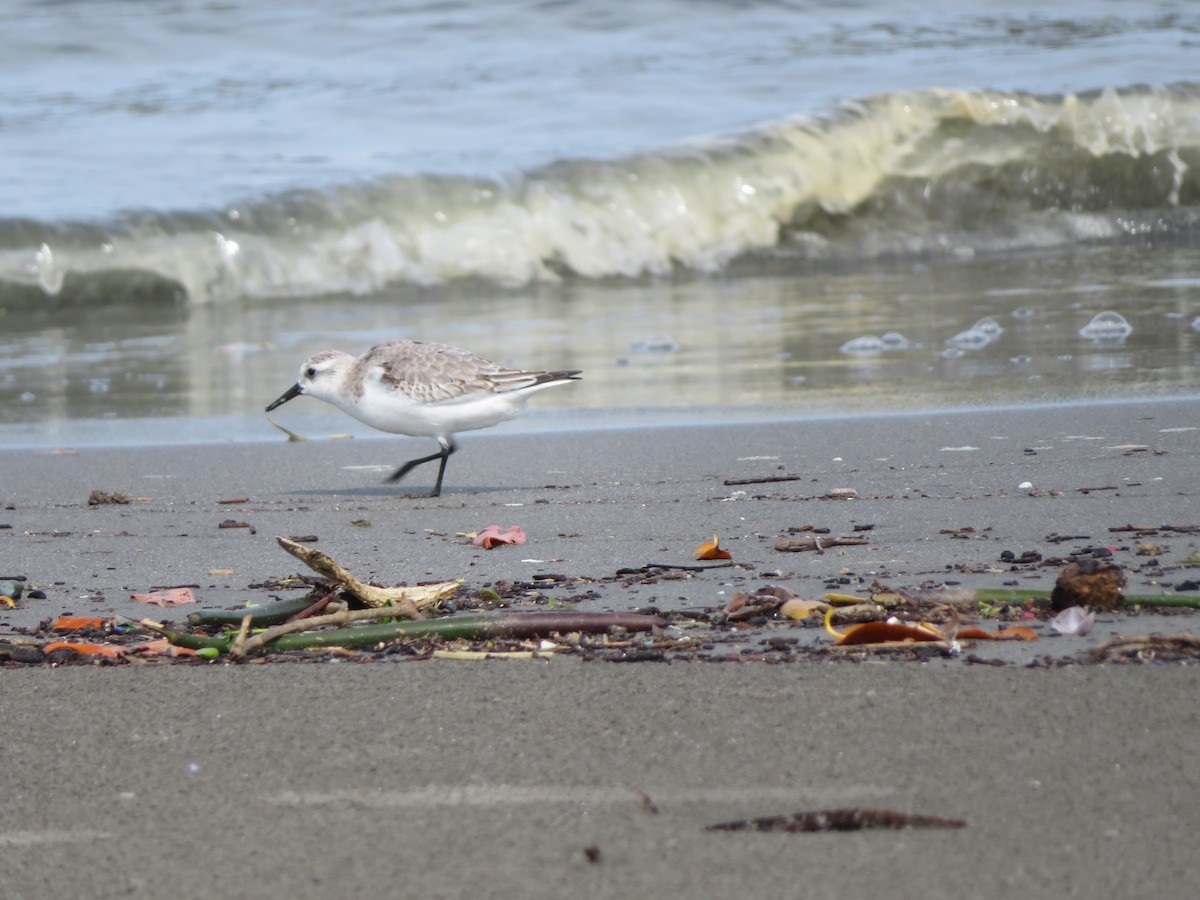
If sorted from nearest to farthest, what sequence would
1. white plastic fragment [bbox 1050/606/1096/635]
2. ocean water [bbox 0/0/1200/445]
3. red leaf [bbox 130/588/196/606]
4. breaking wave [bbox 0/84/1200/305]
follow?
white plastic fragment [bbox 1050/606/1096/635], red leaf [bbox 130/588/196/606], ocean water [bbox 0/0/1200/445], breaking wave [bbox 0/84/1200/305]

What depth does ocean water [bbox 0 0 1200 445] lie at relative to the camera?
7.34 meters

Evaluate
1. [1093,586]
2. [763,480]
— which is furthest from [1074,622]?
[763,480]

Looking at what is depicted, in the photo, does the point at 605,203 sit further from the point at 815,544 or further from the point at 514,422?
the point at 815,544

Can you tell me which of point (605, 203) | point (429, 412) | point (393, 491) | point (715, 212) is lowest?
point (393, 491)

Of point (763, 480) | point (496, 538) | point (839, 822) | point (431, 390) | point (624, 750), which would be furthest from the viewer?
point (431, 390)

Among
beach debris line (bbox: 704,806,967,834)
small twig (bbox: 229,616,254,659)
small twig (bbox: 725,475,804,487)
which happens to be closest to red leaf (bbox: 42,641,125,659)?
small twig (bbox: 229,616,254,659)

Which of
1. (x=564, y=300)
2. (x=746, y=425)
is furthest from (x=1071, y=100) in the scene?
(x=746, y=425)

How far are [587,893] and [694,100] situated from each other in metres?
14.5

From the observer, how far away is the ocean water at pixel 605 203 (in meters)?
7.34

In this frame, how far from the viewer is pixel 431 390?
17.5ft

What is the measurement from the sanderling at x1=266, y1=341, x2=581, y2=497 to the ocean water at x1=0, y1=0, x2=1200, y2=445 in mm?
853

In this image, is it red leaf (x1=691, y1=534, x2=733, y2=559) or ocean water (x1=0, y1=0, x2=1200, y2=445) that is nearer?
red leaf (x1=691, y1=534, x2=733, y2=559)

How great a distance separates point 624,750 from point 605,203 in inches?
424

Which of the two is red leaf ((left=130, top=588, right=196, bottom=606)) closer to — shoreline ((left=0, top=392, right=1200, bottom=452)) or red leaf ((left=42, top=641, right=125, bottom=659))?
red leaf ((left=42, top=641, right=125, bottom=659))
